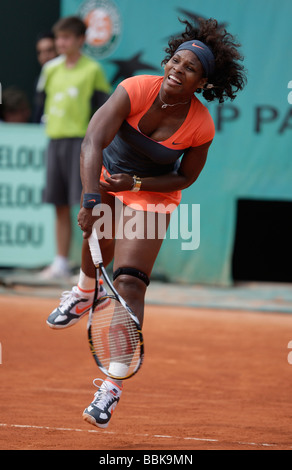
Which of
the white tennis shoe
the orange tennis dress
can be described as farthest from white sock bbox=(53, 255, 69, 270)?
the orange tennis dress

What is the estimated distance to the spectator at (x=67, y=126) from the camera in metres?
8.56

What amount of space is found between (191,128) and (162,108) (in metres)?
0.20

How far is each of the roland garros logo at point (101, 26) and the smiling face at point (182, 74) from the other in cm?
492

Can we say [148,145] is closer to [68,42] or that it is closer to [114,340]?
[114,340]

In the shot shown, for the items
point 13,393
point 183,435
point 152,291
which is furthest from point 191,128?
point 152,291

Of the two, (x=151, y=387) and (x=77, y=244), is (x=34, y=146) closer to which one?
(x=77, y=244)

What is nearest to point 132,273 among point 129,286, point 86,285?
point 129,286

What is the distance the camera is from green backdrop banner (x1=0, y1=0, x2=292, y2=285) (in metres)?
8.61

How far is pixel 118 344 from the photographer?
13.3ft

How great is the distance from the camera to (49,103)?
8766mm

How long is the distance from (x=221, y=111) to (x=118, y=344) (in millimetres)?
5101

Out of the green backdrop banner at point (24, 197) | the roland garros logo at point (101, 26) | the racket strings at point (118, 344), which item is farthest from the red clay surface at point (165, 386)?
the roland garros logo at point (101, 26)

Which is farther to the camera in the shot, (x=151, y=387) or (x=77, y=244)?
(x=77, y=244)

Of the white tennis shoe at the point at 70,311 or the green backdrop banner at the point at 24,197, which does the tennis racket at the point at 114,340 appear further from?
the green backdrop banner at the point at 24,197
